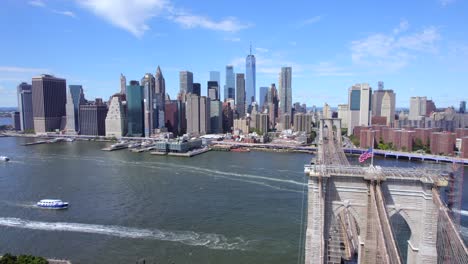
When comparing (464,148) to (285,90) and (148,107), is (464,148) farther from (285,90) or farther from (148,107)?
(285,90)

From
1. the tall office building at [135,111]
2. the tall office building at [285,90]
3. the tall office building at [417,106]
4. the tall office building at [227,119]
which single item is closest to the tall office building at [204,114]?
the tall office building at [227,119]

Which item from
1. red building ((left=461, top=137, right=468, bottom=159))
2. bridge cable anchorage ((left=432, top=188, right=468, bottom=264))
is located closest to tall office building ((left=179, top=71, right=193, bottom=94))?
red building ((left=461, top=137, right=468, bottom=159))

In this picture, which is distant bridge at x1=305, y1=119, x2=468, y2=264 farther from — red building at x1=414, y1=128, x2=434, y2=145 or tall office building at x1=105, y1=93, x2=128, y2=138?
tall office building at x1=105, y1=93, x2=128, y2=138

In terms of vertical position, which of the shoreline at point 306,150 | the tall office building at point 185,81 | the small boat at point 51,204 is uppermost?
the tall office building at point 185,81

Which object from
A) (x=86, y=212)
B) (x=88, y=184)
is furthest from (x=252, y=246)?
(x=88, y=184)

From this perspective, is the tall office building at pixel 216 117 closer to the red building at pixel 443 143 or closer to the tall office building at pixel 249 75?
the red building at pixel 443 143

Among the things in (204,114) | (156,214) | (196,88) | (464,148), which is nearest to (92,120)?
(204,114)

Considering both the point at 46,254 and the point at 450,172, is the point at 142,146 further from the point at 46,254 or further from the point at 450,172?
the point at 450,172
